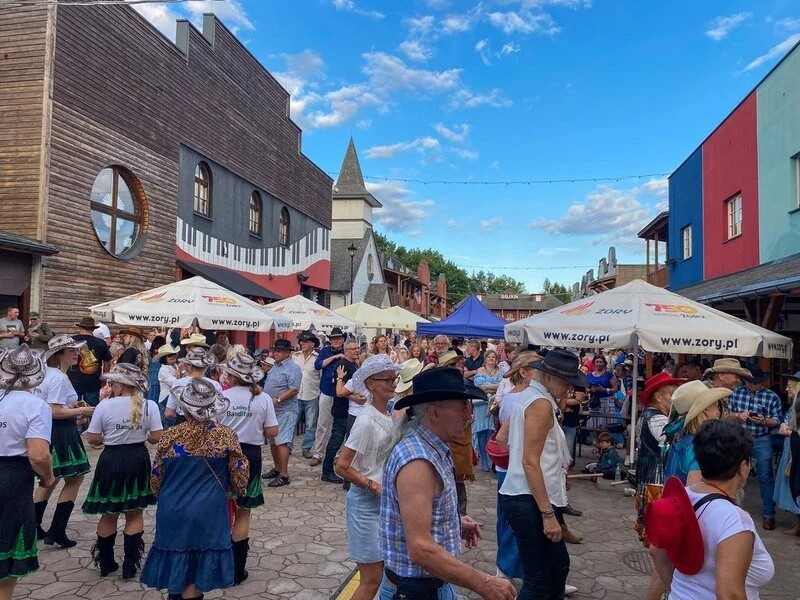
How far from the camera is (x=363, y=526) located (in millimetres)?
3320

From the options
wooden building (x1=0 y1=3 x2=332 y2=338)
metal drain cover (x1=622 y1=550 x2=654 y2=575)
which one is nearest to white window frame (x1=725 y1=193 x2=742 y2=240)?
metal drain cover (x1=622 y1=550 x2=654 y2=575)

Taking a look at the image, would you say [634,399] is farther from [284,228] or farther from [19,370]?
[284,228]

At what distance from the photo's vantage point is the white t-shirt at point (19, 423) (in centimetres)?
358

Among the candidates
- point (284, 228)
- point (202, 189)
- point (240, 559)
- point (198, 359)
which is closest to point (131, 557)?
point (240, 559)

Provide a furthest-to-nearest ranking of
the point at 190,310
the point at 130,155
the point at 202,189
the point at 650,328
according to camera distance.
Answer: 1. the point at 202,189
2. the point at 130,155
3. the point at 190,310
4. the point at 650,328

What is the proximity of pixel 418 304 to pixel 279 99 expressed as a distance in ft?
123

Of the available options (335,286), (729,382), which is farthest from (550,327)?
(335,286)

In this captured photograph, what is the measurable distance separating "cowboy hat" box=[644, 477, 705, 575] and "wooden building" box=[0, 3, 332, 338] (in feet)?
40.9

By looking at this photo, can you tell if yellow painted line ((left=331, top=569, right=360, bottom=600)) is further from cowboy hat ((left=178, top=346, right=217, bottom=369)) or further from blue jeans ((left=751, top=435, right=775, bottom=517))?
blue jeans ((left=751, top=435, right=775, bottom=517))

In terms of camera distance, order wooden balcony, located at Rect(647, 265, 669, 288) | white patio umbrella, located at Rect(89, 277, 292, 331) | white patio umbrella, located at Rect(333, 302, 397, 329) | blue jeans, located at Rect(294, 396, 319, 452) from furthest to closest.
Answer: wooden balcony, located at Rect(647, 265, 669, 288)
white patio umbrella, located at Rect(333, 302, 397, 329)
blue jeans, located at Rect(294, 396, 319, 452)
white patio umbrella, located at Rect(89, 277, 292, 331)

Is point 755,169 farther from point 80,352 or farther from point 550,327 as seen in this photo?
point 80,352

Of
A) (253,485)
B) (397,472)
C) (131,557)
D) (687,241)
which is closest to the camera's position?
(397,472)

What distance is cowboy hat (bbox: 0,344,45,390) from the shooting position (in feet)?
12.0

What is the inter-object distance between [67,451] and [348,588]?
2801mm
